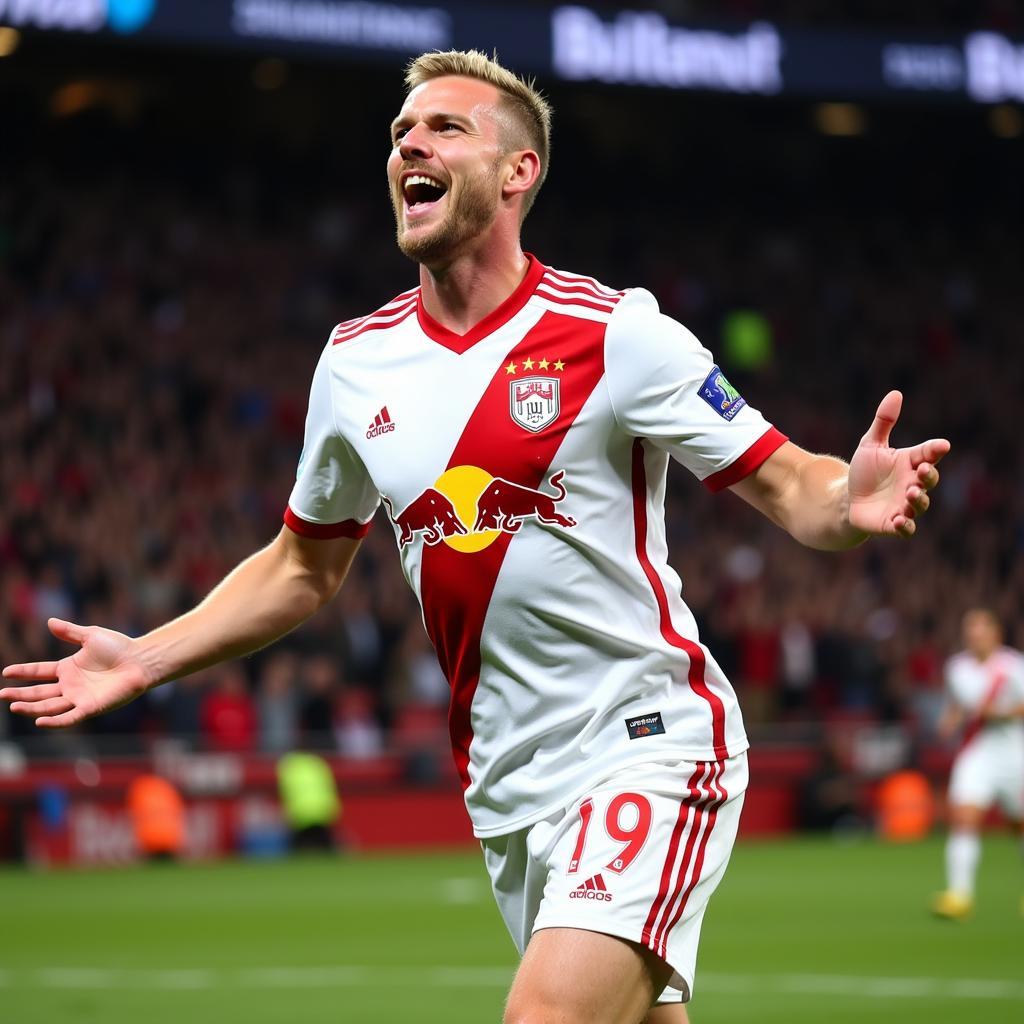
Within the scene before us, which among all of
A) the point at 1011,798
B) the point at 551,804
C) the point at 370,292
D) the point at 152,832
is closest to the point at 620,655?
the point at 551,804

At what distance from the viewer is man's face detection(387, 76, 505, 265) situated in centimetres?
483

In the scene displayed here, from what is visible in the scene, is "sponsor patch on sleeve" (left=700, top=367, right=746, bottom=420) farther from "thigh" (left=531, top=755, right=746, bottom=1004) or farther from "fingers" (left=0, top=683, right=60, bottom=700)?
"fingers" (left=0, top=683, right=60, bottom=700)

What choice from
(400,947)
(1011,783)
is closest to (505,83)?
(400,947)

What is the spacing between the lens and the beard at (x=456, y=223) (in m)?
Result: 4.82

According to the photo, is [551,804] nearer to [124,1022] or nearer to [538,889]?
[538,889]

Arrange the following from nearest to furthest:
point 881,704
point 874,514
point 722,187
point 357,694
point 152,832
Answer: point 874,514, point 152,832, point 357,694, point 881,704, point 722,187

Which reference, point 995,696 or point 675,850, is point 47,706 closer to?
point 675,850

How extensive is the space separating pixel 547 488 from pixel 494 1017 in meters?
5.88

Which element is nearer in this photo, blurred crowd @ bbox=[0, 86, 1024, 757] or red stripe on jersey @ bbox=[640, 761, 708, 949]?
red stripe on jersey @ bbox=[640, 761, 708, 949]

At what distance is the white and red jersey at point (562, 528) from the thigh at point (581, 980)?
0.37m

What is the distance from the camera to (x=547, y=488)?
184 inches

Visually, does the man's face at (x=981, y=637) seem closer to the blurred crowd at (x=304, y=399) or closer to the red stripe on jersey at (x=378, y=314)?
the blurred crowd at (x=304, y=399)

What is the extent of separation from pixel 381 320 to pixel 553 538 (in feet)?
2.68

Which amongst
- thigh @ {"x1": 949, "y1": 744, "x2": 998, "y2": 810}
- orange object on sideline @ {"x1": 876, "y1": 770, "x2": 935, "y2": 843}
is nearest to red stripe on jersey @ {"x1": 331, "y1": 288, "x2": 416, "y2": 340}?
thigh @ {"x1": 949, "y1": 744, "x2": 998, "y2": 810}
